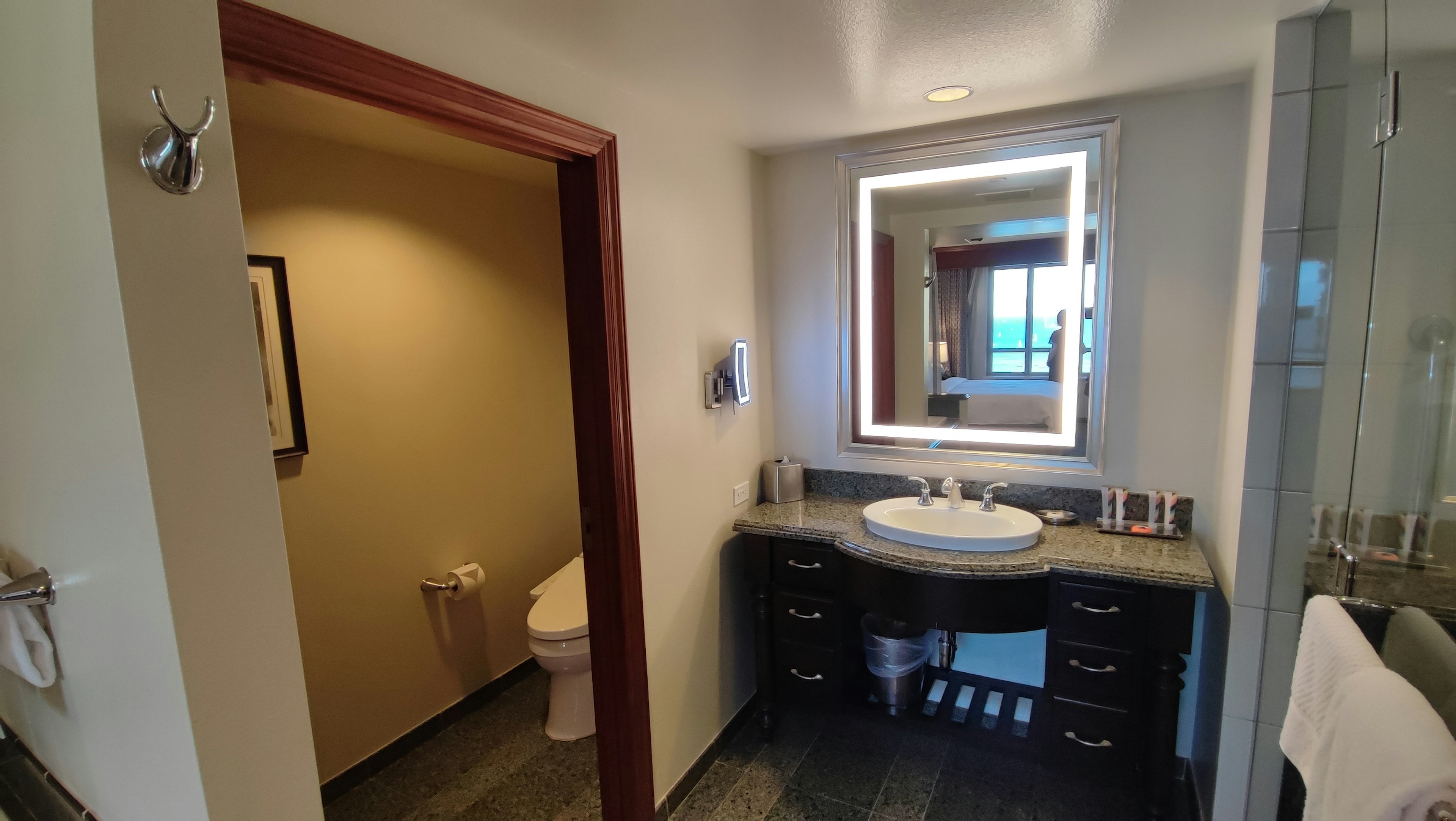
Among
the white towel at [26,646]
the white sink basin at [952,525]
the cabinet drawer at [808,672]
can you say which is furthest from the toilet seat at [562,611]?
the white towel at [26,646]

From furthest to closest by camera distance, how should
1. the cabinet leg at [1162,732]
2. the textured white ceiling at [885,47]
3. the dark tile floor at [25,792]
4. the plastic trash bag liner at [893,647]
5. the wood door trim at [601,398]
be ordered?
the plastic trash bag liner at [893,647] → the cabinet leg at [1162,732] → the wood door trim at [601,398] → the textured white ceiling at [885,47] → the dark tile floor at [25,792]

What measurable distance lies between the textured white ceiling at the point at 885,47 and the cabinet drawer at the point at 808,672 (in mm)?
1780

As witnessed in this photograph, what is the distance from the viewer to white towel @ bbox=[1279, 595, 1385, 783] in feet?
3.60

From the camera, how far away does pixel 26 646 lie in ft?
3.55

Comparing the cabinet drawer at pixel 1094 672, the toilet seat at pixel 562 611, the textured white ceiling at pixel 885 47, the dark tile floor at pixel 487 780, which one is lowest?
the dark tile floor at pixel 487 780

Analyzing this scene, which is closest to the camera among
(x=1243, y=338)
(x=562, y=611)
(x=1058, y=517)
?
(x=1243, y=338)

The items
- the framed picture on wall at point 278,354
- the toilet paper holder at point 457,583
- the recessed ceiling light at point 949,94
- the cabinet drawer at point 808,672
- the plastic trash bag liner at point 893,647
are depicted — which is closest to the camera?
the recessed ceiling light at point 949,94

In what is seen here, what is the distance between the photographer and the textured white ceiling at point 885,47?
4.54 feet

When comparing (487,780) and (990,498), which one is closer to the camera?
(990,498)

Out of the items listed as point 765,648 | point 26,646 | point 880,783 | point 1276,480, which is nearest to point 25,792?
point 26,646

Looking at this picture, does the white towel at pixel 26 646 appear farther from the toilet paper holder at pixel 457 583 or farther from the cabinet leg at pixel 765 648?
the cabinet leg at pixel 765 648

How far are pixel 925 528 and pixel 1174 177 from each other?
1329mm

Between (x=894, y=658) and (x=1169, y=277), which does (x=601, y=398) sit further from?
(x=1169, y=277)

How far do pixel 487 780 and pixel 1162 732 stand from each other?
2139 mm
